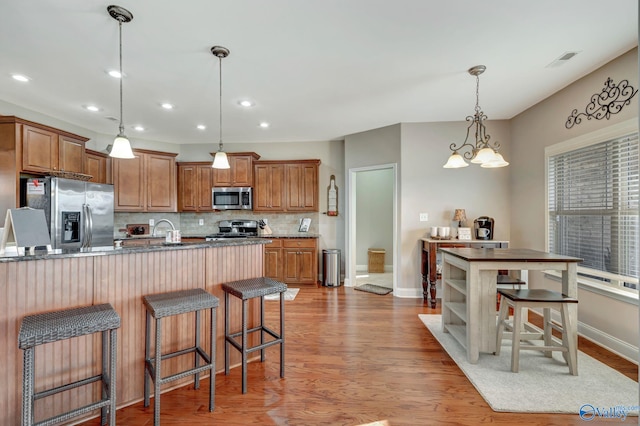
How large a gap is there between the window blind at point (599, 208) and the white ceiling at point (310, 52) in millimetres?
865

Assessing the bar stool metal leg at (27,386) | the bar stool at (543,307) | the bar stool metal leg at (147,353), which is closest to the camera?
the bar stool metal leg at (27,386)

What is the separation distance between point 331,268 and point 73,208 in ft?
12.6

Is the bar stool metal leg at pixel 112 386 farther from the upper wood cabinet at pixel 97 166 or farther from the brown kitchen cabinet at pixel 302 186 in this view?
the upper wood cabinet at pixel 97 166

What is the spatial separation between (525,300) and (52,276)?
316 cm

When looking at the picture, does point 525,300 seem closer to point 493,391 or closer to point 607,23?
point 493,391

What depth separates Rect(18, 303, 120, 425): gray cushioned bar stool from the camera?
4.15ft

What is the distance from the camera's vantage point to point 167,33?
84.8 inches

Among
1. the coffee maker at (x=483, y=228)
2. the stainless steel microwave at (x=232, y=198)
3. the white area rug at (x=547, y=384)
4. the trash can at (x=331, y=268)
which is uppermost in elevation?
the stainless steel microwave at (x=232, y=198)

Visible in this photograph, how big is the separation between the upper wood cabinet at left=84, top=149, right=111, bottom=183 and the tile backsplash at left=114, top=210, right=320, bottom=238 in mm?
870

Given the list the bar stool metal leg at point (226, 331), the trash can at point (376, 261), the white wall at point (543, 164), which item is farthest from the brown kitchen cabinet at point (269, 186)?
the white wall at point (543, 164)

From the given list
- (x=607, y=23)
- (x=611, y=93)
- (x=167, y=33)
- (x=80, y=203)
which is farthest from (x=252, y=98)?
(x=611, y=93)

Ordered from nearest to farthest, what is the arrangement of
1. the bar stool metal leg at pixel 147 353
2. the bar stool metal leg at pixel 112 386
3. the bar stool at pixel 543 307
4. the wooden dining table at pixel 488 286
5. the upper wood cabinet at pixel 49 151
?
the bar stool metal leg at pixel 112 386, the bar stool metal leg at pixel 147 353, the bar stool at pixel 543 307, the wooden dining table at pixel 488 286, the upper wood cabinet at pixel 49 151

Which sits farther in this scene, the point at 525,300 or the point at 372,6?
the point at 525,300

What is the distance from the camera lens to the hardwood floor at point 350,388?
5.66 feet
